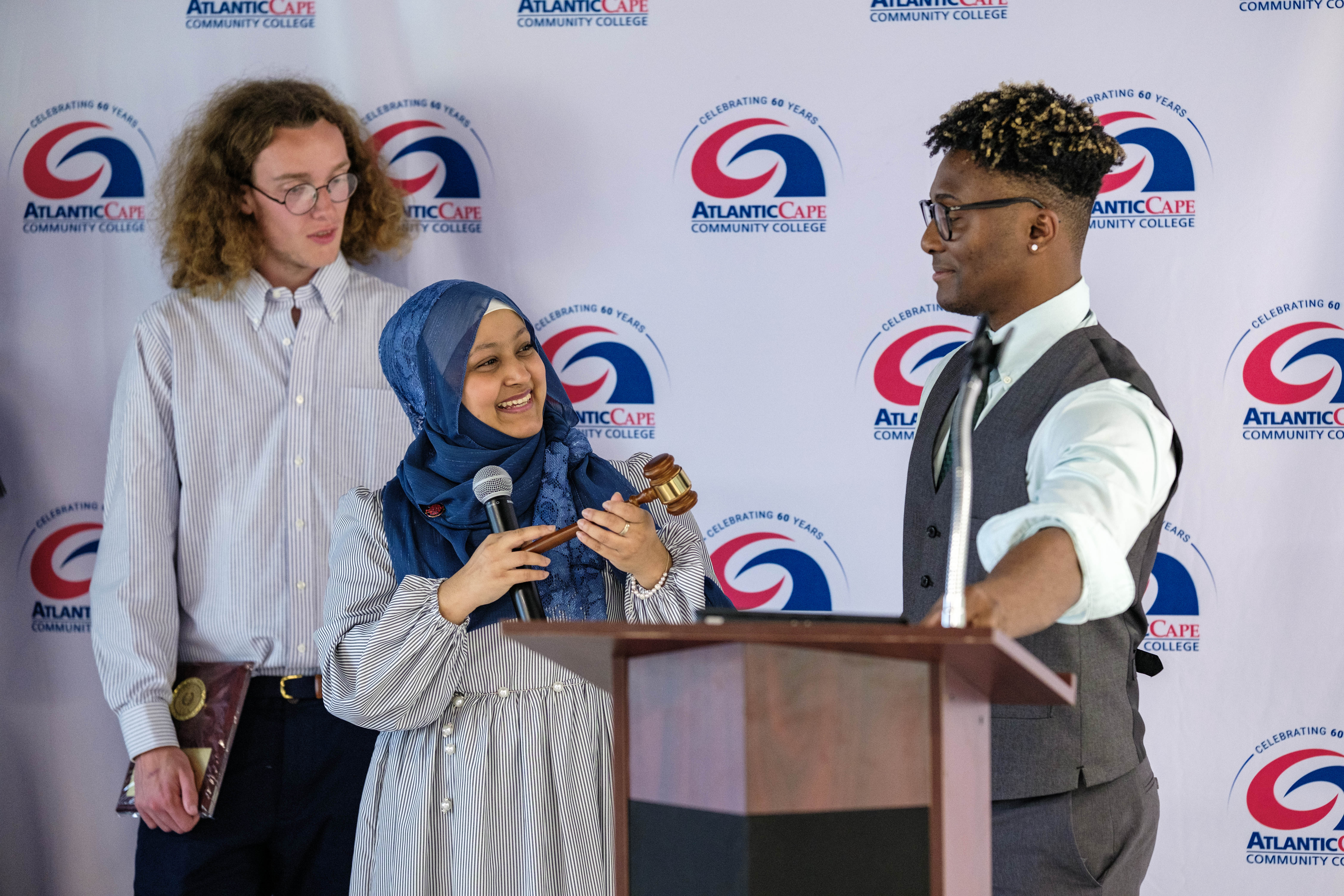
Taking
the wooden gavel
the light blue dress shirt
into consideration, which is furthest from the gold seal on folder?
the light blue dress shirt

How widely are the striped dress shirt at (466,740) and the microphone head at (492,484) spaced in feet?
0.70

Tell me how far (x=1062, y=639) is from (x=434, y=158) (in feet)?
6.91

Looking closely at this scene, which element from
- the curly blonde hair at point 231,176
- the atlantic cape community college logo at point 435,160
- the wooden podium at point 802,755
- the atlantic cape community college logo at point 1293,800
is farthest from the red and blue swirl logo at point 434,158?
the atlantic cape community college logo at point 1293,800

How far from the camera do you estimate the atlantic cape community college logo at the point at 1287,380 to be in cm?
303

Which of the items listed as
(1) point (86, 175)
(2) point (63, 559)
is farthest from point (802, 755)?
(1) point (86, 175)

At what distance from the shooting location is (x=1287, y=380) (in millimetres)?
3047

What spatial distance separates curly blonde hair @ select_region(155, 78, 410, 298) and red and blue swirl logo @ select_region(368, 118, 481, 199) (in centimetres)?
15

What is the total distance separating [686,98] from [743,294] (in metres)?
0.53

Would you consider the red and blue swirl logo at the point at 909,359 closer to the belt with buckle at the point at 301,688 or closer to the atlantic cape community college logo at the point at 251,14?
the belt with buckle at the point at 301,688

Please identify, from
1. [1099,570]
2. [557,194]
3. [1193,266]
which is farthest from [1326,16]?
[1099,570]

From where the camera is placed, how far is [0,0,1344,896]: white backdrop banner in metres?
3.03

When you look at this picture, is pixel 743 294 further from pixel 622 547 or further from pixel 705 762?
pixel 705 762

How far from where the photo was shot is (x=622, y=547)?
2.04 metres

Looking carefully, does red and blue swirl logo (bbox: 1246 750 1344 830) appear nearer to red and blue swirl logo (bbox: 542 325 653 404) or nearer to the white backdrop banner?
the white backdrop banner
